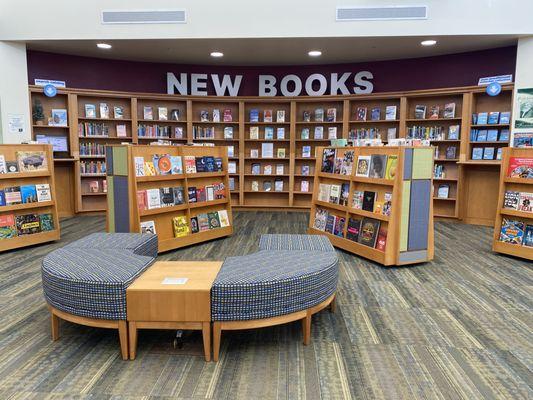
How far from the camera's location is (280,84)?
8750 millimetres

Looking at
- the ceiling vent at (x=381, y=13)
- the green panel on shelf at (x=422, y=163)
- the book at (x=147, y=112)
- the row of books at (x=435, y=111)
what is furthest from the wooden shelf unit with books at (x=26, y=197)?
the row of books at (x=435, y=111)

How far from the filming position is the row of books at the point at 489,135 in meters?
6.95

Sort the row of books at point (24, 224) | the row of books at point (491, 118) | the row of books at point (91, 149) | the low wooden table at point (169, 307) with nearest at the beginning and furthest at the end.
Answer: the low wooden table at point (169, 307) → the row of books at point (24, 224) → the row of books at point (491, 118) → the row of books at point (91, 149)

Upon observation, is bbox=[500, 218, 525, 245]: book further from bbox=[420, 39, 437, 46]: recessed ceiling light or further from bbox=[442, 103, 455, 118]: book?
bbox=[420, 39, 437, 46]: recessed ceiling light

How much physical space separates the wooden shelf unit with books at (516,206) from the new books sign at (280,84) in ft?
13.2

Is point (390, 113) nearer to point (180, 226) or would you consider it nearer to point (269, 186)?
point (269, 186)

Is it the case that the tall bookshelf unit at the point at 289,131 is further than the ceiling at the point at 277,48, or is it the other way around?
the tall bookshelf unit at the point at 289,131

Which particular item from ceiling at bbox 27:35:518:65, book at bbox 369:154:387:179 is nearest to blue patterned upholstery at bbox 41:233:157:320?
book at bbox 369:154:387:179

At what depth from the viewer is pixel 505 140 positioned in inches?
272

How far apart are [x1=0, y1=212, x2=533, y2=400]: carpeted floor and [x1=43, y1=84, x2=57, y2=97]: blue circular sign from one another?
456cm

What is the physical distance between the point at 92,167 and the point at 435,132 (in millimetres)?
6895

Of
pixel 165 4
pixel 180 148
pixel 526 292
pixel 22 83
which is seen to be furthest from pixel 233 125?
pixel 526 292

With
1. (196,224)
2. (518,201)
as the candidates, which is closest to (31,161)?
(196,224)

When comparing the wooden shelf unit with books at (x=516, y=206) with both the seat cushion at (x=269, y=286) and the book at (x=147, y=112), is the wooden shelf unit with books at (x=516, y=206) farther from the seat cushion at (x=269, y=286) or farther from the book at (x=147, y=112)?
the book at (x=147, y=112)
